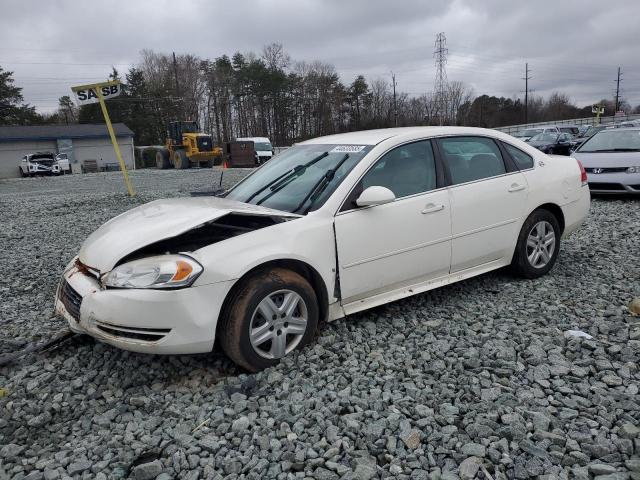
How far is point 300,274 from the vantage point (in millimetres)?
3547

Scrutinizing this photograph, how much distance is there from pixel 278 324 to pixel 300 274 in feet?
1.30

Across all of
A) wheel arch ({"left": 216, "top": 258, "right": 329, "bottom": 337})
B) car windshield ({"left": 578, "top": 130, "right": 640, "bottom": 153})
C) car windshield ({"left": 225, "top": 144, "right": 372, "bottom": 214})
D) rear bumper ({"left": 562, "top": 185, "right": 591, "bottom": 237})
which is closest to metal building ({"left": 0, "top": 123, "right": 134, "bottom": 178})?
car windshield ({"left": 578, "top": 130, "right": 640, "bottom": 153})

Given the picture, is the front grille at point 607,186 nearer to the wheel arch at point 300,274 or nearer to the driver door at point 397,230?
the driver door at point 397,230

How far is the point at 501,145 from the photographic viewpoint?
15.6ft

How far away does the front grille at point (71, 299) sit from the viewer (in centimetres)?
331

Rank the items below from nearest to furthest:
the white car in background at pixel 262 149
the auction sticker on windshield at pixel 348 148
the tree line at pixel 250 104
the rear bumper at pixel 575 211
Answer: the auction sticker on windshield at pixel 348 148 → the rear bumper at pixel 575 211 → the white car in background at pixel 262 149 → the tree line at pixel 250 104

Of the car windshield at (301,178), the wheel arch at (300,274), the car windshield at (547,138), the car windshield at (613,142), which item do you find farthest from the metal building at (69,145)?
the wheel arch at (300,274)

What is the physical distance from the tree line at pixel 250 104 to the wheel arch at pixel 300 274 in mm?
58537

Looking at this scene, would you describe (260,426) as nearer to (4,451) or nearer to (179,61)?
(4,451)

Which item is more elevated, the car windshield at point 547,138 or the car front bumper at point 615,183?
the car windshield at point 547,138

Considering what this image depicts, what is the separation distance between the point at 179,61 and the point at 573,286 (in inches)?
2839

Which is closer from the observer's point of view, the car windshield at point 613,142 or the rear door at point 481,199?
the rear door at point 481,199

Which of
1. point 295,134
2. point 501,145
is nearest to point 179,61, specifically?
point 295,134

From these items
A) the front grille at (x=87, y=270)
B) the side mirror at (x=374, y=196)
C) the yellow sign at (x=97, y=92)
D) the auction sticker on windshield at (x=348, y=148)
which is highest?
the yellow sign at (x=97, y=92)
